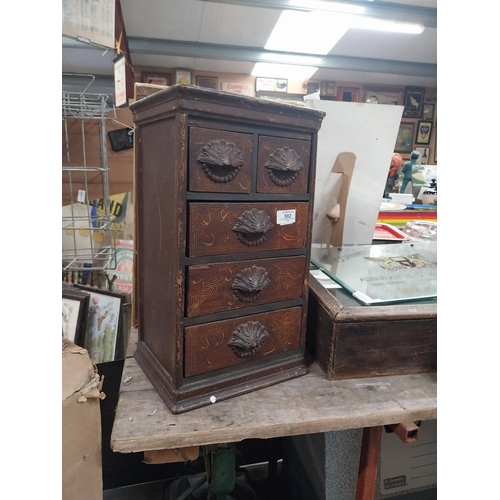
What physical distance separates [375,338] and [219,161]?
1.57 ft

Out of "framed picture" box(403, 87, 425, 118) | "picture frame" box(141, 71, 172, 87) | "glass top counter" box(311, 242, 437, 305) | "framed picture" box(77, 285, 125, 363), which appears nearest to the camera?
"glass top counter" box(311, 242, 437, 305)

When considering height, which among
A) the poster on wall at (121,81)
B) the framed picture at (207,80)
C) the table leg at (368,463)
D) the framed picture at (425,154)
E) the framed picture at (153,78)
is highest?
the framed picture at (207,80)

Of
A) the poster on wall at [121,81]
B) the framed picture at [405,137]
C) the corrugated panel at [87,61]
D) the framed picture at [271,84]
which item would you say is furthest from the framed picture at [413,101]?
the poster on wall at [121,81]

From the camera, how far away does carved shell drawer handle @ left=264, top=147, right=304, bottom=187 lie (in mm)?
704

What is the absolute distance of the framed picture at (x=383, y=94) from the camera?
4.32 meters

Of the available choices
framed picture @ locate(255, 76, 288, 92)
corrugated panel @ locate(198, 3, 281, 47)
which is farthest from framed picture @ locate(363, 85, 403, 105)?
corrugated panel @ locate(198, 3, 281, 47)

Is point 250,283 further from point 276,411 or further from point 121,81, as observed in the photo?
point 121,81

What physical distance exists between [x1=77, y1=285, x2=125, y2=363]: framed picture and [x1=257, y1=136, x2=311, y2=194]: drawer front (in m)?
0.86

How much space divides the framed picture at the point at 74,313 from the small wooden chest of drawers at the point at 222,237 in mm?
600

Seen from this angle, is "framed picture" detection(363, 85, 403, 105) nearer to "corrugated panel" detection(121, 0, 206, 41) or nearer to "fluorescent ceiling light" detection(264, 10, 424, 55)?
"fluorescent ceiling light" detection(264, 10, 424, 55)

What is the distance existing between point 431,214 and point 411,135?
3025mm

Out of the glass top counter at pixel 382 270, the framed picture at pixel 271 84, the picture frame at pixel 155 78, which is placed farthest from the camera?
the framed picture at pixel 271 84

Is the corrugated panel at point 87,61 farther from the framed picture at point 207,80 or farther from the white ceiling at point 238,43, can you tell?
the framed picture at point 207,80

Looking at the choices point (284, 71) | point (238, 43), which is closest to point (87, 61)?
point (238, 43)
